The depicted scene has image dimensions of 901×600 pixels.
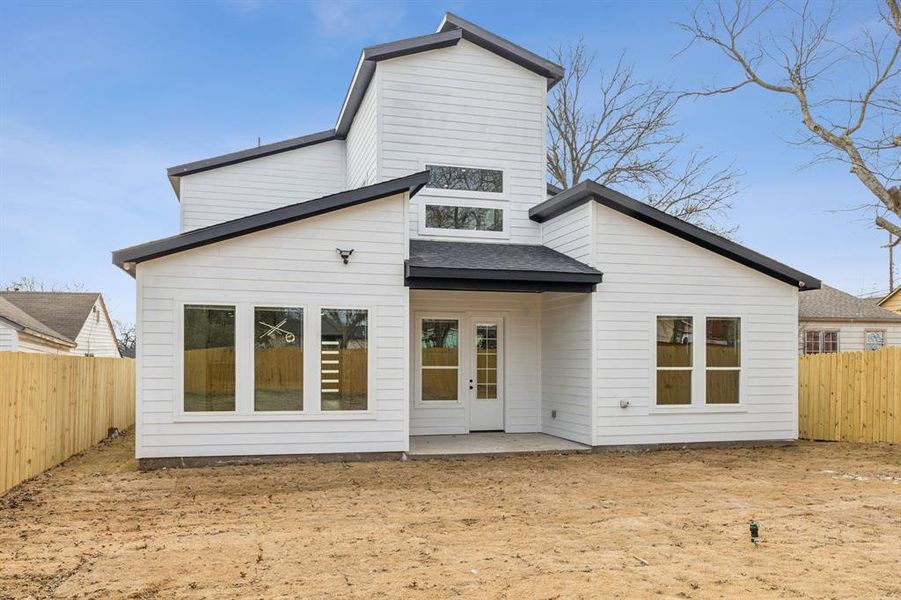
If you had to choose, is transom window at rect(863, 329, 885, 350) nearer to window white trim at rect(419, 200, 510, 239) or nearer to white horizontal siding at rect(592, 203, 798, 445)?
white horizontal siding at rect(592, 203, 798, 445)

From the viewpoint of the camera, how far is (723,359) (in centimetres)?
1110

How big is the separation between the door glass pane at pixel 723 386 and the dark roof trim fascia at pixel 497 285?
8.73ft

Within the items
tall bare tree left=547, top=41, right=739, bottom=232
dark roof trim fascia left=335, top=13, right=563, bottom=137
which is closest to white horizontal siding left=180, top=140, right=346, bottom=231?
dark roof trim fascia left=335, top=13, right=563, bottom=137

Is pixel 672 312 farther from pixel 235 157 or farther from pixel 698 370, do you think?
pixel 235 157

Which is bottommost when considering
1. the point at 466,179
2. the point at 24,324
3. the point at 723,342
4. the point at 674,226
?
the point at 723,342

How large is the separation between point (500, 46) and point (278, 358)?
730 centimetres

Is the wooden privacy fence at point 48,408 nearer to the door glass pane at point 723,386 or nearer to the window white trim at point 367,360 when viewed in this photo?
the window white trim at point 367,360

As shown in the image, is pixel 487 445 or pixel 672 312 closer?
pixel 487 445

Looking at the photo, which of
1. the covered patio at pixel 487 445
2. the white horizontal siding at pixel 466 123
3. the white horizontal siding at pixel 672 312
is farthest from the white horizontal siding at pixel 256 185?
the white horizontal siding at pixel 672 312

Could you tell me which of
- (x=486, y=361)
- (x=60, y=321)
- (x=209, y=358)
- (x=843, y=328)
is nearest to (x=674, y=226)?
(x=486, y=361)

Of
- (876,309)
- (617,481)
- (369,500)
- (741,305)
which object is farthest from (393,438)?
(876,309)

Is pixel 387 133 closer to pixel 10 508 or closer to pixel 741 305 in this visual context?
pixel 741 305

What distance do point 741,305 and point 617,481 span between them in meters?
4.69

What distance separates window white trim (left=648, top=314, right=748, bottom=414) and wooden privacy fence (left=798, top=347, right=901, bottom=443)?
2902 millimetres
